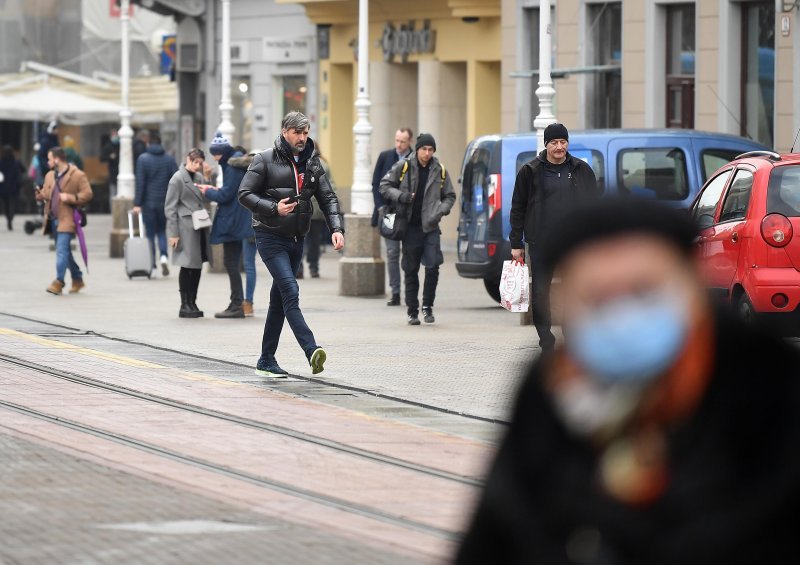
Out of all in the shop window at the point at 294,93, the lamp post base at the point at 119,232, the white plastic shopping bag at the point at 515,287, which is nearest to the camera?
the white plastic shopping bag at the point at 515,287

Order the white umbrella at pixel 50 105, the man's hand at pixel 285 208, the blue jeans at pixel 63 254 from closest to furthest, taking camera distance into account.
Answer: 1. the man's hand at pixel 285 208
2. the blue jeans at pixel 63 254
3. the white umbrella at pixel 50 105

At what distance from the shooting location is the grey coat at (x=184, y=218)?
17812 millimetres

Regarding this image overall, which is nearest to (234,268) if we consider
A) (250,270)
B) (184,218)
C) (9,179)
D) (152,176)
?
(250,270)

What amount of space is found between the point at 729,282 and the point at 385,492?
6.07m

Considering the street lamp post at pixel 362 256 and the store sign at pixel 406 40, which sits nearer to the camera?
the street lamp post at pixel 362 256

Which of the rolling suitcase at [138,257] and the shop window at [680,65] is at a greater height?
the shop window at [680,65]

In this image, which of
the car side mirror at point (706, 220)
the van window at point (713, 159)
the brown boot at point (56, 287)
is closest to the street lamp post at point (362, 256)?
the brown boot at point (56, 287)

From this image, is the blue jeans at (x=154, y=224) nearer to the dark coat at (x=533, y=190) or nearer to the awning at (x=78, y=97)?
the dark coat at (x=533, y=190)

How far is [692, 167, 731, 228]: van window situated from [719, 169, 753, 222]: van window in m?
0.18

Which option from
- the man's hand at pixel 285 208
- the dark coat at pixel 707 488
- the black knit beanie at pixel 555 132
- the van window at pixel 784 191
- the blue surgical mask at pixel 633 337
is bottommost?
the dark coat at pixel 707 488

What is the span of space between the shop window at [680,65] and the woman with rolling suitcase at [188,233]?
9.10 metres

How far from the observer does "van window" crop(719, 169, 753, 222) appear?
44.9 ft

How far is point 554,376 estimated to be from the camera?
2.76 m

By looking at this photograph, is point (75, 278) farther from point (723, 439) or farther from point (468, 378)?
point (723, 439)
